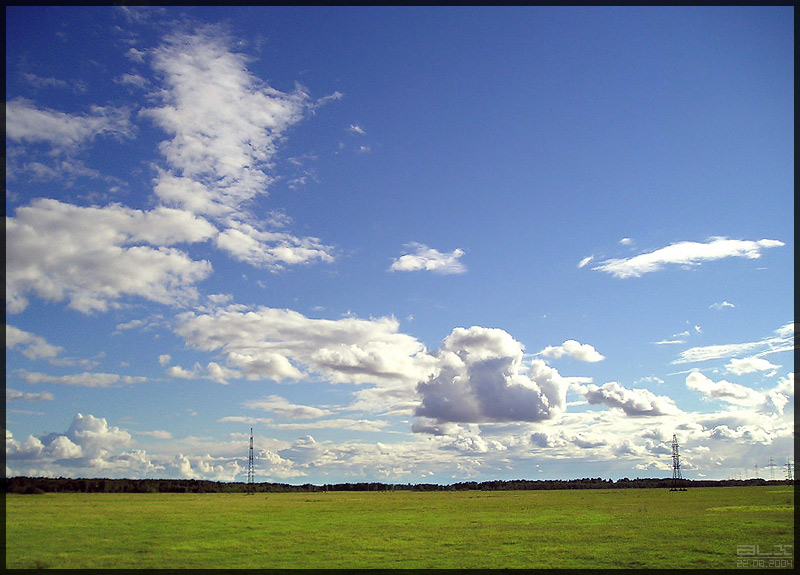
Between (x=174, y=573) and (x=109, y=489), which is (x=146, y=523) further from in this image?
(x=109, y=489)

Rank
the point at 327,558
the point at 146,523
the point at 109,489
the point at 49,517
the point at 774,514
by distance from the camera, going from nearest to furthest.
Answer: the point at 327,558 < the point at 146,523 < the point at 49,517 < the point at 774,514 < the point at 109,489

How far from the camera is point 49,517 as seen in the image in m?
70.2

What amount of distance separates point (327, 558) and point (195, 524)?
1223 inches

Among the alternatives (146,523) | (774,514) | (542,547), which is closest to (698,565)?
(542,547)

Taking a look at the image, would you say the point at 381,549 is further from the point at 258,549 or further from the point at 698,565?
the point at 698,565

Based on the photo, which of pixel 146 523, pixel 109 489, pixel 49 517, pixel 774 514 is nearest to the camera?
pixel 146 523

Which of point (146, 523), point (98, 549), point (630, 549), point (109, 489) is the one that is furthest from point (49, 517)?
point (109, 489)

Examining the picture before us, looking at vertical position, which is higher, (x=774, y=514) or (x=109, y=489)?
(x=774, y=514)

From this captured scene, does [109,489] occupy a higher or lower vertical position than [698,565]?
lower

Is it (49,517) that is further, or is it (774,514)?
(774,514)

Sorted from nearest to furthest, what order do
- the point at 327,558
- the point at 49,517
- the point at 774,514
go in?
1. the point at 327,558
2. the point at 49,517
3. the point at 774,514

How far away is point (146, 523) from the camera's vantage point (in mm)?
65562

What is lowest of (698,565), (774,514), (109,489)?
(109,489)

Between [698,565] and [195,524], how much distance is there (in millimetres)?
50245
